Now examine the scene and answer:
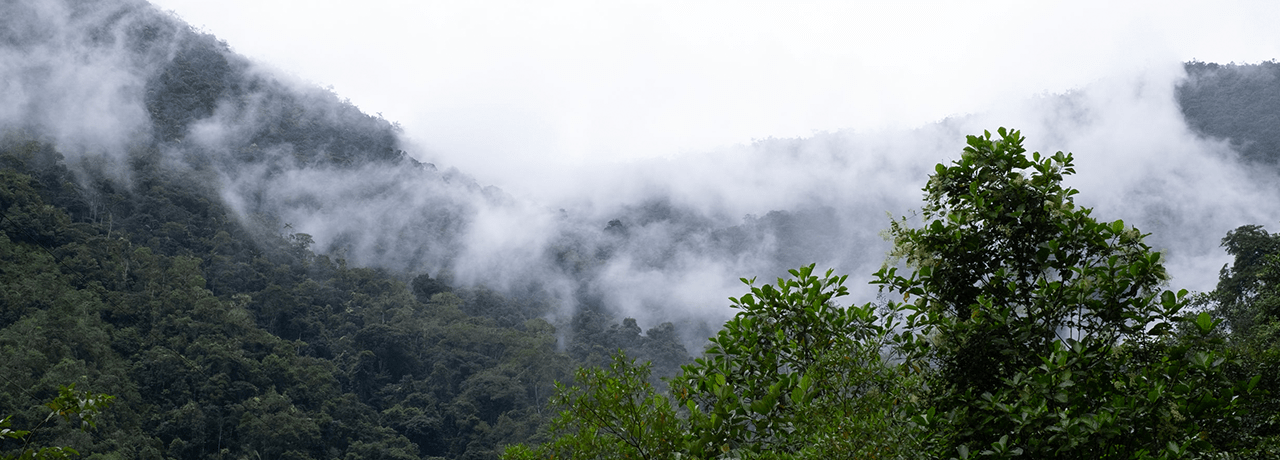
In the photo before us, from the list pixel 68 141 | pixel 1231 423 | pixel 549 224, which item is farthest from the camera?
pixel 549 224

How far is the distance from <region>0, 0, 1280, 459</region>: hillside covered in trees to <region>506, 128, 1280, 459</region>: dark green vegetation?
1.0 inches

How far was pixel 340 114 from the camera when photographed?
88.2 m

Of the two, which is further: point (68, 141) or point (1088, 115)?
point (1088, 115)

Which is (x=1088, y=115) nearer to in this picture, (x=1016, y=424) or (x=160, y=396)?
(x=160, y=396)

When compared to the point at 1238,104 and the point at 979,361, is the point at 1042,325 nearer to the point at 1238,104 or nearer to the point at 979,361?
the point at 979,361

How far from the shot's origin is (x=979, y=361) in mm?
3369

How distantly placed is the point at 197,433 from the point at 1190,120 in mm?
88580

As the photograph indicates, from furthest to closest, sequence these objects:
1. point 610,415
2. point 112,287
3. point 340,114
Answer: point 340,114, point 112,287, point 610,415

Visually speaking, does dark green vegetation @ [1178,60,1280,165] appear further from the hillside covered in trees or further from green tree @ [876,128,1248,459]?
green tree @ [876,128,1248,459]

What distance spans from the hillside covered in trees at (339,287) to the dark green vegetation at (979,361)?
26 mm

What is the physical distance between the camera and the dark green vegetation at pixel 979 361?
2924 mm

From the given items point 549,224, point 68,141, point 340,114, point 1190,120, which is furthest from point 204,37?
point 1190,120

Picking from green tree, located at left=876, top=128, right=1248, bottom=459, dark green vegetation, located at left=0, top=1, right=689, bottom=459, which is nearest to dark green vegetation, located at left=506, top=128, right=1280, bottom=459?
green tree, located at left=876, top=128, right=1248, bottom=459

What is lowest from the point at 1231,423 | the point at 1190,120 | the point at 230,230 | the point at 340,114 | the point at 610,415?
the point at 610,415
